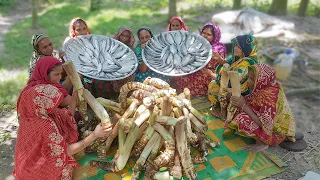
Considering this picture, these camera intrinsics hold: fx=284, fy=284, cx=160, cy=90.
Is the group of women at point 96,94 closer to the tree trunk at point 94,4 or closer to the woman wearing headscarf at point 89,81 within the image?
the woman wearing headscarf at point 89,81

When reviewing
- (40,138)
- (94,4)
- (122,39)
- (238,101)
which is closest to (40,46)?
(122,39)

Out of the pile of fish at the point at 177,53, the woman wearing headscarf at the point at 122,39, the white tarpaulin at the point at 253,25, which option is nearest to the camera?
the pile of fish at the point at 177,53

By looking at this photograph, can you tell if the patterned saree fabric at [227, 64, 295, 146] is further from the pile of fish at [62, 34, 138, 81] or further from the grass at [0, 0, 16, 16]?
the grass at [0, 0, 16, 16]

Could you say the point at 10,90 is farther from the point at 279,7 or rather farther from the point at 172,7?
the point at 279,7

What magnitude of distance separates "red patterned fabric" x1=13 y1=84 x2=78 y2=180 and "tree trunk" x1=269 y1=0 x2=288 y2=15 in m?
10.1

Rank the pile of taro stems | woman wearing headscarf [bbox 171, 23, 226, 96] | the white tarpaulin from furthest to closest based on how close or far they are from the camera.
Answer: the white tarpaulin
woman wearing headscarf [bbox 171, 23, 226, 96]
the pile of taro stems

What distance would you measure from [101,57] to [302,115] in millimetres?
3816

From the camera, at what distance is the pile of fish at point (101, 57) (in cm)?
383

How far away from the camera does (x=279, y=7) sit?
420 inches

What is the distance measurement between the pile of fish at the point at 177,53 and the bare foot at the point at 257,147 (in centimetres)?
130

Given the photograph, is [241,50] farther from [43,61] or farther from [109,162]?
[43,61]

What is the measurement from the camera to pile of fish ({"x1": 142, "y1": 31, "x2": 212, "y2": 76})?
14.0 feet

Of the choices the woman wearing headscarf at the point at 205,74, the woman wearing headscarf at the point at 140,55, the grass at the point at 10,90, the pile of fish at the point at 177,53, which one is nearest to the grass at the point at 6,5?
the grass at the point at 10,90

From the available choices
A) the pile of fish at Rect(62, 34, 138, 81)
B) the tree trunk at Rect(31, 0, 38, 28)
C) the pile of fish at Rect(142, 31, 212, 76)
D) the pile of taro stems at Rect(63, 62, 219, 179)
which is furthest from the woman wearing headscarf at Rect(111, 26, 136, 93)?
the tree trunk at Rect(31, 0, 38, 28)
